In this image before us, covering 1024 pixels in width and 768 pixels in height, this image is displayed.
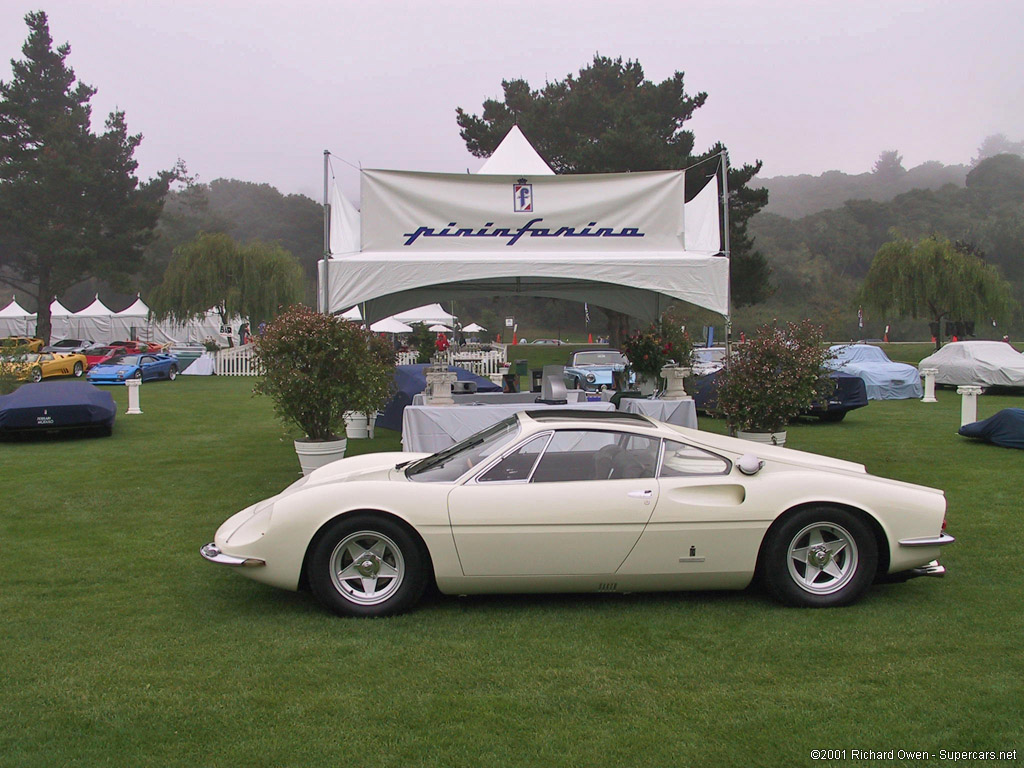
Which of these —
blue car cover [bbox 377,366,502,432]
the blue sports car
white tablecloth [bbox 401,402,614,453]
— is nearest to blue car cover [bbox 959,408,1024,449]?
white tablecloth [bbox 401,402,614,453]

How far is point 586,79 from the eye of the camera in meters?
47.5

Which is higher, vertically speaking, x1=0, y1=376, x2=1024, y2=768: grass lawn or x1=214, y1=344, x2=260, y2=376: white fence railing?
x1=214, y1=344, x2=260, y2=376: white fence railing

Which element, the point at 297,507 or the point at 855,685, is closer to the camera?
the point at 855,685

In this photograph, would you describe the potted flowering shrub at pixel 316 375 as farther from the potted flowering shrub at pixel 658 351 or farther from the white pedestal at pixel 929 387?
the white pedestal at pixel 929 387

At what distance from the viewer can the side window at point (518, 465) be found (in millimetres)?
5125

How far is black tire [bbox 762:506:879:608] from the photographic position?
16.6 feet

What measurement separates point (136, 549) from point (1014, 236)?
81236 millimetres

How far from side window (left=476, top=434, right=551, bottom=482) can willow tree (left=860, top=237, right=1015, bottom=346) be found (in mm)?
34726

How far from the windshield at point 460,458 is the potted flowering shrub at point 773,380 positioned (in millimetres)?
4605

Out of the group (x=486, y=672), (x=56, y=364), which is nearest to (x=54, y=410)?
(x=486, y=672)

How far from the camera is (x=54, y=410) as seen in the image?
13.8 m

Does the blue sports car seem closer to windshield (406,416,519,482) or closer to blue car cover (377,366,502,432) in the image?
blue car cover (377,366,502,432)

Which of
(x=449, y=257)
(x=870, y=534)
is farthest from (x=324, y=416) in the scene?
(x=870, y=534)

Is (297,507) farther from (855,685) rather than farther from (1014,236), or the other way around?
(1014,236)
